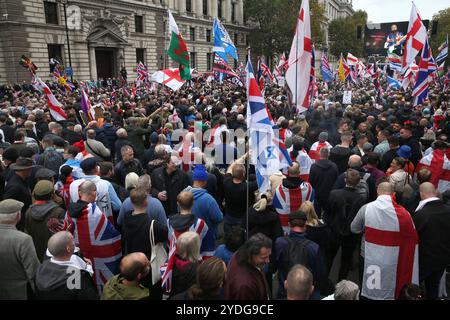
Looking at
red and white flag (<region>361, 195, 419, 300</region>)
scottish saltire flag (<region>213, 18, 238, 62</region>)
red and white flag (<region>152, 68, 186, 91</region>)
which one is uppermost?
scottish saltire flag (<region>213, 18, 238, 62</region>)

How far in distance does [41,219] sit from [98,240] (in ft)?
2.18

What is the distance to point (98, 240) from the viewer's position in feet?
12.9

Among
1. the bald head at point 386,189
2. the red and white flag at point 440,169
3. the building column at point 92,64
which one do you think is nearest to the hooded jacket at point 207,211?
the bald head at point 386,189

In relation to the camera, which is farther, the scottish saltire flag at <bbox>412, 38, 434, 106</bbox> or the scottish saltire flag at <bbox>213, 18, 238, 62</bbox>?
the scottish saltire flag at <bbox>213, 18, 238, 62</bbox>

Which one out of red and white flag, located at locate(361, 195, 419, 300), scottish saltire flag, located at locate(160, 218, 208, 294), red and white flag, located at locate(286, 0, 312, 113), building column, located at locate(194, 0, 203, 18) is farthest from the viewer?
building column, located at locate(194, 0, 203, 18)

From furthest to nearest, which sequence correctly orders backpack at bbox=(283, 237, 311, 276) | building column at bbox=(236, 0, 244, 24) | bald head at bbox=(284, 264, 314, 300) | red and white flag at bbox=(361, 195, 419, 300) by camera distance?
building column at bbox=(236, 0, 244, 24)
red and white flag at bbox=(361, 195, 419, 300)
backpack at bbox=(283, 237, 311, 276)
bald head at bbox=(284, 264, 314, 300)

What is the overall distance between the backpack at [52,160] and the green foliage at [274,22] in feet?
163

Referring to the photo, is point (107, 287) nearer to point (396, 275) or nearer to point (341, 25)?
point (396, 275)

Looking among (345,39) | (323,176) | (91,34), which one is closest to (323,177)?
(323,176)

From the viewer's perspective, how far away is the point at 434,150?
18.8 feet

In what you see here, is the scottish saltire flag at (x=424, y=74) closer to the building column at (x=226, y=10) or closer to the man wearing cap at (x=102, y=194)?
the man wearing cap at (x=102, y=194)

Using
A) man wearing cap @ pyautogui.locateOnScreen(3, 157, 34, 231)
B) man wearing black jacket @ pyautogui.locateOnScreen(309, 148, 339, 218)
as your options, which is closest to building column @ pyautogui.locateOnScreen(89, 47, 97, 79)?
man wearing cap @ pyautogui.locateOnScreen(3, 157, 34, 231)

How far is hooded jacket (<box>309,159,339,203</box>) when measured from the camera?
5.54 meters

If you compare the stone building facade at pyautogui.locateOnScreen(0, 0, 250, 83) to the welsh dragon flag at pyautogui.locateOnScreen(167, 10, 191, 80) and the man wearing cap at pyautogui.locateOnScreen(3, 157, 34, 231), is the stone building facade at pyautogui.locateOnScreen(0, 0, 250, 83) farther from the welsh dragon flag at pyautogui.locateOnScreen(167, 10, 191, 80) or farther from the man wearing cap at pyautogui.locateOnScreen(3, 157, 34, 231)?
the man wearing cap at pyautogui.locateOnScreen(3, 157, 34, 231)
